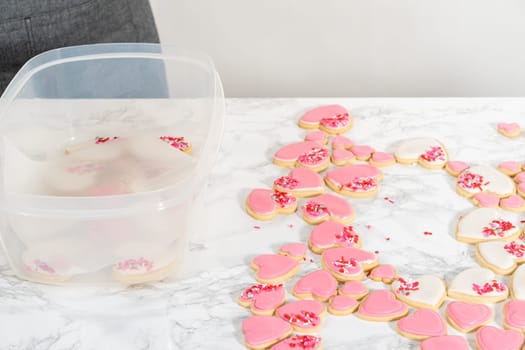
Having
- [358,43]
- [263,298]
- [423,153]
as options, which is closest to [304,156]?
[423,153]

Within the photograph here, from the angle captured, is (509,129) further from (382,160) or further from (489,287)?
(489,287)

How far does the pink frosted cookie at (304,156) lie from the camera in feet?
3.05

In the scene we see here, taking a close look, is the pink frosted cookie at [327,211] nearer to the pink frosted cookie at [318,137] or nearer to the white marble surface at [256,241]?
the white marble surface at [256,241]

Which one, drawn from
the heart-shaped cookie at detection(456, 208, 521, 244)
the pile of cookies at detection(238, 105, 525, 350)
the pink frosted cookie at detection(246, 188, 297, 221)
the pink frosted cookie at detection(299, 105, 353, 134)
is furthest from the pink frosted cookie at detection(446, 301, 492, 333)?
the pink frosted cookie at detection(299, 105, 353, 134)

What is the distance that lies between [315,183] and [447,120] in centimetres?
24

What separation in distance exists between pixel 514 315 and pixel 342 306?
160 mm

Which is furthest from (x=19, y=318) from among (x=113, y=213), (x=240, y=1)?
(x=240, y=1)

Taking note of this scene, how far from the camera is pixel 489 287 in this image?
0.75m

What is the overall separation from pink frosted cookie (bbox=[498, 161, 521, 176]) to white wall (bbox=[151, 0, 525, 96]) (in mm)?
675

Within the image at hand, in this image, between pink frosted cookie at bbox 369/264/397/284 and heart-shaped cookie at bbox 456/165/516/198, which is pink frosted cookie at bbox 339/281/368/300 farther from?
heart-shaped cookie at bbox 456/165/516/198

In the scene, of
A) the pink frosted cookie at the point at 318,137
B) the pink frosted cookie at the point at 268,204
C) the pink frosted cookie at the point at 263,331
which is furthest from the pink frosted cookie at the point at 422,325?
the pink frosted cookie at the point at 318,137

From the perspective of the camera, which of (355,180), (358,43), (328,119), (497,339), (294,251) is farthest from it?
(358,43)

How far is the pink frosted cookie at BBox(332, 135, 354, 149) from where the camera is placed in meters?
0.96

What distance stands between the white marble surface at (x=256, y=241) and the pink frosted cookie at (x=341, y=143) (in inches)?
0.9
